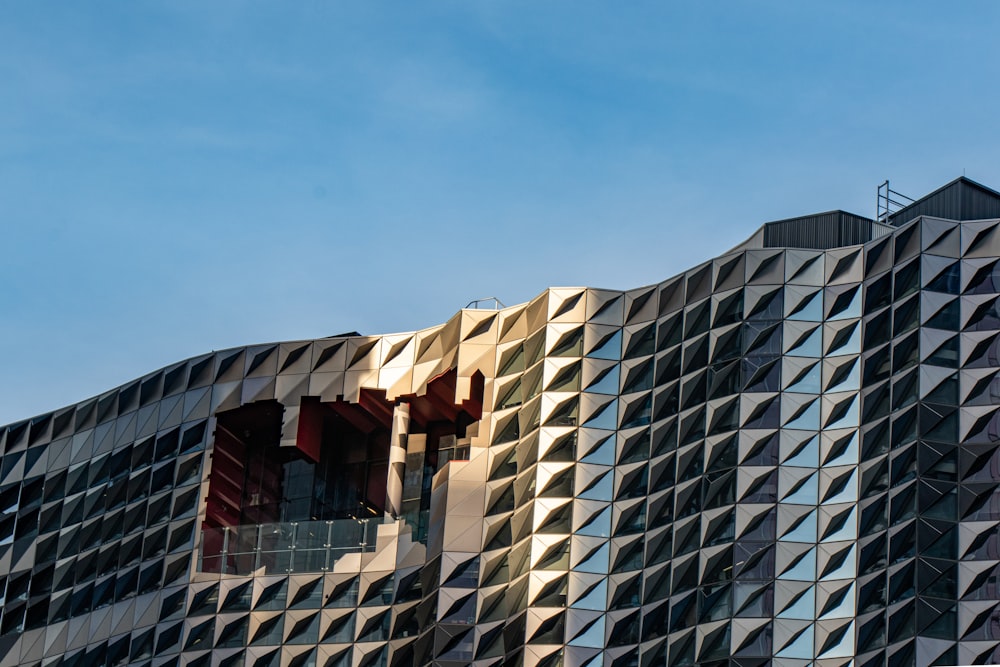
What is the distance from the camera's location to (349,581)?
78688mm

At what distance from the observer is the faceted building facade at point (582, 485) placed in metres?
67.4

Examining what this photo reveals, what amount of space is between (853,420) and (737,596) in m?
7.49

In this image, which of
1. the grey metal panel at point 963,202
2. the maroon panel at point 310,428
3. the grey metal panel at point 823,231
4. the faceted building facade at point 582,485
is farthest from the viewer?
the maroon panel at point 310,428

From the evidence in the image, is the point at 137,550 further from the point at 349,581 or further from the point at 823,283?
the point at 823,283

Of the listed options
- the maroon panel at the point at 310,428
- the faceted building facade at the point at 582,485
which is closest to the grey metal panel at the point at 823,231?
the faceted building facade at the point at 582,485

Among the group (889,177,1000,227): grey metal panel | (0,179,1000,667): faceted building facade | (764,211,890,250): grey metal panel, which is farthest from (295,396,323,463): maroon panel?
(889,177,1000,227): grey metal panel

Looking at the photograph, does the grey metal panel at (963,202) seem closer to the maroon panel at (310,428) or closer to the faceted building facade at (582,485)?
the faceted building facade at (582,485)

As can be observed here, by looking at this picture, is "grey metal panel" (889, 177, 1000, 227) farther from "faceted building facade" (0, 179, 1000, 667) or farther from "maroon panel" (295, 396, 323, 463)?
"maroon panel" (295, 396, 323, 463)

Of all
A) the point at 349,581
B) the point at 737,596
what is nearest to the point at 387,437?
the point at 349,581

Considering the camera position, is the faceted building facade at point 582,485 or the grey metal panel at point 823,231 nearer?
the faceted building facade at point 582,485

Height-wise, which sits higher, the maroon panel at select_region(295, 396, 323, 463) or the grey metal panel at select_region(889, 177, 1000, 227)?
the grey metal panel at select_region(889, 177, 1000, 227)

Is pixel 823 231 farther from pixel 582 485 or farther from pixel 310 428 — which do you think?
pixel 310 428

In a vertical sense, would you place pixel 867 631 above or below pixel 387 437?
below

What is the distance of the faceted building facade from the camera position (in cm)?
6738
